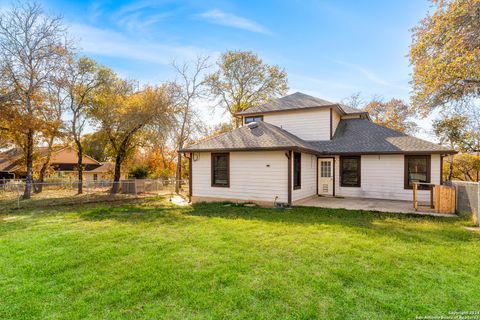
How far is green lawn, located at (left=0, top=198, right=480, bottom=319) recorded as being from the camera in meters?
2.84

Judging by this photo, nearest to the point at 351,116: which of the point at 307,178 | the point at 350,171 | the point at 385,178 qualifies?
the point at 350,171

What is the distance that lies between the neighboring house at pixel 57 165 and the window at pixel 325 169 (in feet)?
64.6

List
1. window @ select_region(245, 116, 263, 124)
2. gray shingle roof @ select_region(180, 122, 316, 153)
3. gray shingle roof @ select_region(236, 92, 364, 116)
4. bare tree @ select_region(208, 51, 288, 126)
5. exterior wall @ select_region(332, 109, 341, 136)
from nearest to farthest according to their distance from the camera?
gray shingle roof @ select_region(180, 122, 316, 153) → gray shingle roof @ select_region(236, 92, 364, 116) → exterior wall @ select_region(332, 109, 341, 136) → window @ select_region(245, 116, 263, 124) → bare tree @ select_region(208, 51, 288, 126)

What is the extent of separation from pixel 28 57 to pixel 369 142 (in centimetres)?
1925

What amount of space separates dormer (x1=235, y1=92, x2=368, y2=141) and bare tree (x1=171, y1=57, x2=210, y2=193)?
7395 mm

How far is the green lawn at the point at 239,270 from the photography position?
2.84m

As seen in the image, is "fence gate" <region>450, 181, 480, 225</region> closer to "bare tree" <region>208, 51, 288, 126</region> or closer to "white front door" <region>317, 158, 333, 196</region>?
"white front door" <region>317, 158, 333, 196</region>

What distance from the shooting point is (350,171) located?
12.4 meters

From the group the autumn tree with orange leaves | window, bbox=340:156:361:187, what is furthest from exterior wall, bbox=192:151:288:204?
the autumn tree with orange leaves

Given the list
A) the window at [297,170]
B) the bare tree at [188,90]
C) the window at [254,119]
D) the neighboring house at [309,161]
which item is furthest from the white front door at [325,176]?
the bare tree at [188,90]

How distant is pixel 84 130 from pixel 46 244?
58.2 feet

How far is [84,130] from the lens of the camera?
795 inches

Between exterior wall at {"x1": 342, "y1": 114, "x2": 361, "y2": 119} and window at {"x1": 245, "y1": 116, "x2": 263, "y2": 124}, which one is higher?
exterior wall at {"x1": 342, "y1": 114, "x2": 361, "y2": 119}

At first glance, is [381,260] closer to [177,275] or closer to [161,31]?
[177,275]
